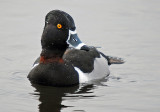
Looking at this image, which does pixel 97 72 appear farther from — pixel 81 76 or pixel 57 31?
pixel 57 31

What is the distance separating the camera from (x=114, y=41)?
16.1 metres

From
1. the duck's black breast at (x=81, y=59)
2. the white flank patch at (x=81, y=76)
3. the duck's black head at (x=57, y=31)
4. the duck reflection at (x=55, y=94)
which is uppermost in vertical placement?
the duck's black head at (x=57, y=31)

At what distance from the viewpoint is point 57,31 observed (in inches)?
504

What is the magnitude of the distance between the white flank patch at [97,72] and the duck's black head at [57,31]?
0.76 meters

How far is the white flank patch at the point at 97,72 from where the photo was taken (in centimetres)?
1330

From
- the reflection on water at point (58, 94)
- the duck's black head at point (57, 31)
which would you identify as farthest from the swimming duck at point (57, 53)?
the reflection on water at point (58, 94)

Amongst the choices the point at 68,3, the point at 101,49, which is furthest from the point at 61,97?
the point at 68,3

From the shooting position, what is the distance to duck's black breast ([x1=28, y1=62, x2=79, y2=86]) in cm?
1273

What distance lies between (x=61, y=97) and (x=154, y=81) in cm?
234

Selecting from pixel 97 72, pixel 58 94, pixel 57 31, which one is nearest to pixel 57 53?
pixel 57 31

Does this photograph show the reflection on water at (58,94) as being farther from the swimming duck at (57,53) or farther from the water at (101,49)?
the swimming duck at (57,53)

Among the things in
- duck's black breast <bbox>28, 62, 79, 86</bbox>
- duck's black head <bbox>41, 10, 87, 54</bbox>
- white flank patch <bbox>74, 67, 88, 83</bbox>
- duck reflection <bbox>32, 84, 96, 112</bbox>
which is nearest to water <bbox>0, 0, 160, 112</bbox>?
duck reflection <bbox>32, 84, 96, 112</bbox>

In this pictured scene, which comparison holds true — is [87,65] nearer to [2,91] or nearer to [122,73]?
[122,73]

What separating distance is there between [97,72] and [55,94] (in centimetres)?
188
